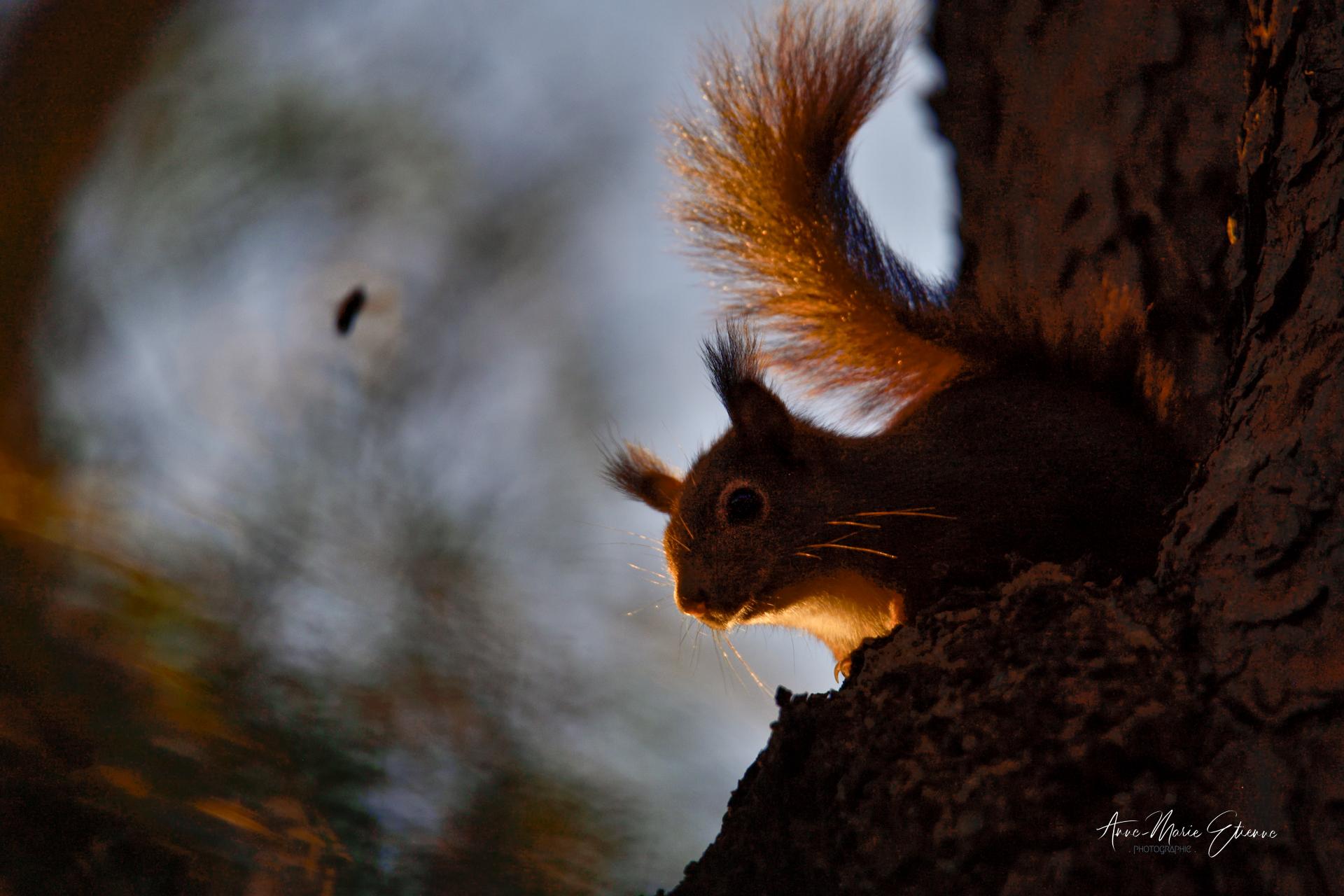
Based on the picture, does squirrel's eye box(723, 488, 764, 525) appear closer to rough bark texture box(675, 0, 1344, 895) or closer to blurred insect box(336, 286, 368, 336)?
rough bark texture box(675, 0, 1344, 895)

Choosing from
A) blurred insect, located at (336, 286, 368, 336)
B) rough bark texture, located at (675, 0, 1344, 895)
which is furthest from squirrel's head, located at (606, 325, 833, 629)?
blurred insect, located at (336, 286, 368, 336)

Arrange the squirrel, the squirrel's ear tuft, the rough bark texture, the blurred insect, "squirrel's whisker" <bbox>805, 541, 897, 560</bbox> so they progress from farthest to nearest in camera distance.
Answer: the blurred insect
the squirrel's ear tuft
"squirrel's whisker" <bbox>805, 541, 897, 560</bbox>
the squirrel
the rough bark texture

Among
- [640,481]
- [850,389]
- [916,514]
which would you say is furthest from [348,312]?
[916,514]

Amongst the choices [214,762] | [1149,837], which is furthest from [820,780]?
[214,762]

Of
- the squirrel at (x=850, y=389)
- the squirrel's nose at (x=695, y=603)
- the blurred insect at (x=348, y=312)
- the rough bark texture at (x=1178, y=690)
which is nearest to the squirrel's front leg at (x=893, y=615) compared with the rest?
the squirrel at (x=850, y=389)

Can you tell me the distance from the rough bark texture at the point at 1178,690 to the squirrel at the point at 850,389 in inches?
16.0

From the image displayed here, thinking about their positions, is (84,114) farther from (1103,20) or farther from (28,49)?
(1103,20)

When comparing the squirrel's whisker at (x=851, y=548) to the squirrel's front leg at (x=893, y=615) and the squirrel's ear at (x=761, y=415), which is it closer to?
the squirrel's front leg at (x=893, y=615)

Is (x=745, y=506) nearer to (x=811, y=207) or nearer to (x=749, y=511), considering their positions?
(x=749, y=511)

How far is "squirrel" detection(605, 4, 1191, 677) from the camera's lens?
1.40 metres

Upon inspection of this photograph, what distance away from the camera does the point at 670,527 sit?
5.78ft

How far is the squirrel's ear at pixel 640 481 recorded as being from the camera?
193 cm

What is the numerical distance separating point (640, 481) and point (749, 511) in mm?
363

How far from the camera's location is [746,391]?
162 centimetres
